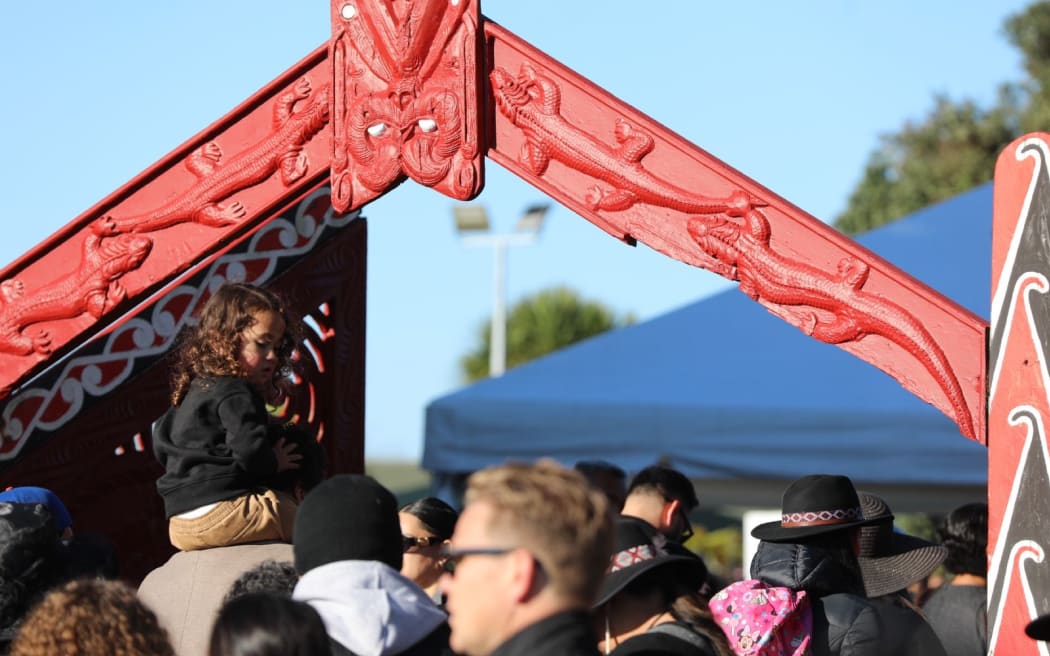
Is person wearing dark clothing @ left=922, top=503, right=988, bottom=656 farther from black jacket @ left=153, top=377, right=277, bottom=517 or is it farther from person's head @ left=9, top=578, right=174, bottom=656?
person's head @ left=9, top=578, right=174, bottom=656

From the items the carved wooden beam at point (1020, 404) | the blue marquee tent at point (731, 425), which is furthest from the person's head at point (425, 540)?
the blue marquee tent at point (731, 425)

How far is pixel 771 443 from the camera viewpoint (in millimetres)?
7062

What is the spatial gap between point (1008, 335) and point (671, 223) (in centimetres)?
91

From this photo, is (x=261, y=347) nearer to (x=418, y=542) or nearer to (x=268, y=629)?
(x=418, y=542)

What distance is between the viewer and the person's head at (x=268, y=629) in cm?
220

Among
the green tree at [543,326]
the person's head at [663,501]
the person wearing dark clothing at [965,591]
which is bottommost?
the person wearing dark clothing at [965,591]

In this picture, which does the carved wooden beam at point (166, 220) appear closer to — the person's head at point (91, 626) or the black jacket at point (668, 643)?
the black jacket at point (668, 643)

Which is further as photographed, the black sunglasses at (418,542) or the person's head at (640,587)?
the black sunglasses at (418,542)

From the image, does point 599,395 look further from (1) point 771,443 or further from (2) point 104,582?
(2) point 104,582

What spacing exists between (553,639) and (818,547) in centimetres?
196

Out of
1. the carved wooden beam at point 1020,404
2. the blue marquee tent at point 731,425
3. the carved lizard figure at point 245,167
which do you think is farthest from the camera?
the blue marquee tent at point 731,425

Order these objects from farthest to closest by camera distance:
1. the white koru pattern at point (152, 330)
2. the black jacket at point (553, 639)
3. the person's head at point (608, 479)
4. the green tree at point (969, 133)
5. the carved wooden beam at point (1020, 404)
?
the green tree at point (969, 133) < the person's head at point (608, 479) < the white koru pattern at point (152, 330) < the carved wooden beam at point (1020, 404) < the black jacket at point (553, 639)

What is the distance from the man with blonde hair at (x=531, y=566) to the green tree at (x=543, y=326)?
42017mm

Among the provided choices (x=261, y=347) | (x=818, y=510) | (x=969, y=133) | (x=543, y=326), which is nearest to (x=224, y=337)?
(x=261, y=347)
